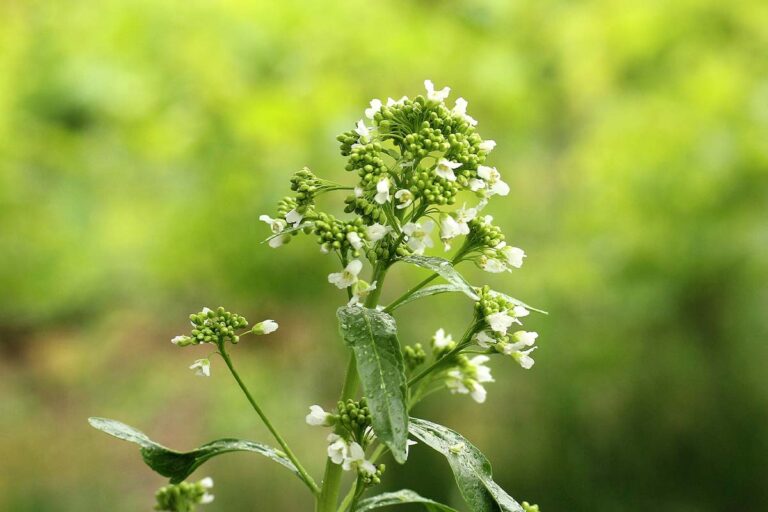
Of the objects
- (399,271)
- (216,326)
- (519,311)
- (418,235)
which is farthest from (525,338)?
(399,271)

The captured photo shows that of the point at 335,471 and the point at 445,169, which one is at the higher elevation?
the point at 445,169

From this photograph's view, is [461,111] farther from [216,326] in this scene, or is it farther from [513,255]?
[216,326]

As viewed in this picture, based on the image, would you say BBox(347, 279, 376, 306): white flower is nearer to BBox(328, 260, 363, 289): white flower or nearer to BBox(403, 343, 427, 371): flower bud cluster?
BBox(328, 260, 363, 289): white flower

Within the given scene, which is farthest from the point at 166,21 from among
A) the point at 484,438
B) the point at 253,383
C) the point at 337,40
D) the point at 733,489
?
the point at 733,489

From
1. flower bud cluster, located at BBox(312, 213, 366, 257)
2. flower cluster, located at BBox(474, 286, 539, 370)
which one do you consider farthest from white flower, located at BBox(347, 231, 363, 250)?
flower cluster, located at BBox(474, 286, 539, 370)

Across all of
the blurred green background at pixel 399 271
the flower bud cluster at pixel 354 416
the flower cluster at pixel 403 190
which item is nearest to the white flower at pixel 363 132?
the flower cluster at pixel 403 190

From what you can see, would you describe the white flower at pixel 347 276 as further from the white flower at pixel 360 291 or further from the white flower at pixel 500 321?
the white flower at pixel 500 321
